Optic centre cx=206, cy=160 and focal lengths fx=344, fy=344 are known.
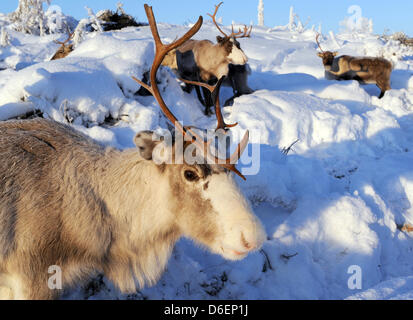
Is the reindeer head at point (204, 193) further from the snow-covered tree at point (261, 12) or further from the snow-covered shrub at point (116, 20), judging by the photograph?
the snow-covered tree at point (261, 12)

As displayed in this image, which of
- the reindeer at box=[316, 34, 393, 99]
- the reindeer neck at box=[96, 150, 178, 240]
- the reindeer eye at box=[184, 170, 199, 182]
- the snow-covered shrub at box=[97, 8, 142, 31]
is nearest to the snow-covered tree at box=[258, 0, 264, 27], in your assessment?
the snow-covered shrub at box=[97, 8, 142, 31]

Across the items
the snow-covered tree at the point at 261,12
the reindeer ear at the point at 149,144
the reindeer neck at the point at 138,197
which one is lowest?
the snow-covered tree at the point at 261,12

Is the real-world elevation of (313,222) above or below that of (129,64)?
below

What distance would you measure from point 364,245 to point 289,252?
2.90ft

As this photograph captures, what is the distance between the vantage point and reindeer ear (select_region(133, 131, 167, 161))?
2338mm

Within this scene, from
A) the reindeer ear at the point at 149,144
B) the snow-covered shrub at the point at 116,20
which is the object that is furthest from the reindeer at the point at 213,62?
the snow-covered shrub at the point at 116,20

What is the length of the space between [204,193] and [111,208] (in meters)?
0.76

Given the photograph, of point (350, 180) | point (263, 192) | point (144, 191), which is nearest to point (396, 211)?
point (350, 180)

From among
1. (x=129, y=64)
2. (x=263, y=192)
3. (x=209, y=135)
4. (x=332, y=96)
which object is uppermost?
(x=209, y=135)

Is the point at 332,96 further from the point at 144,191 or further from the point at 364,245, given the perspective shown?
the point at 144,191

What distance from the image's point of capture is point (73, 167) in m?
2.60

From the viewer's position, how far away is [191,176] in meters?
2.31

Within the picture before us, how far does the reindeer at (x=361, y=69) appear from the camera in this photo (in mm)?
11336
